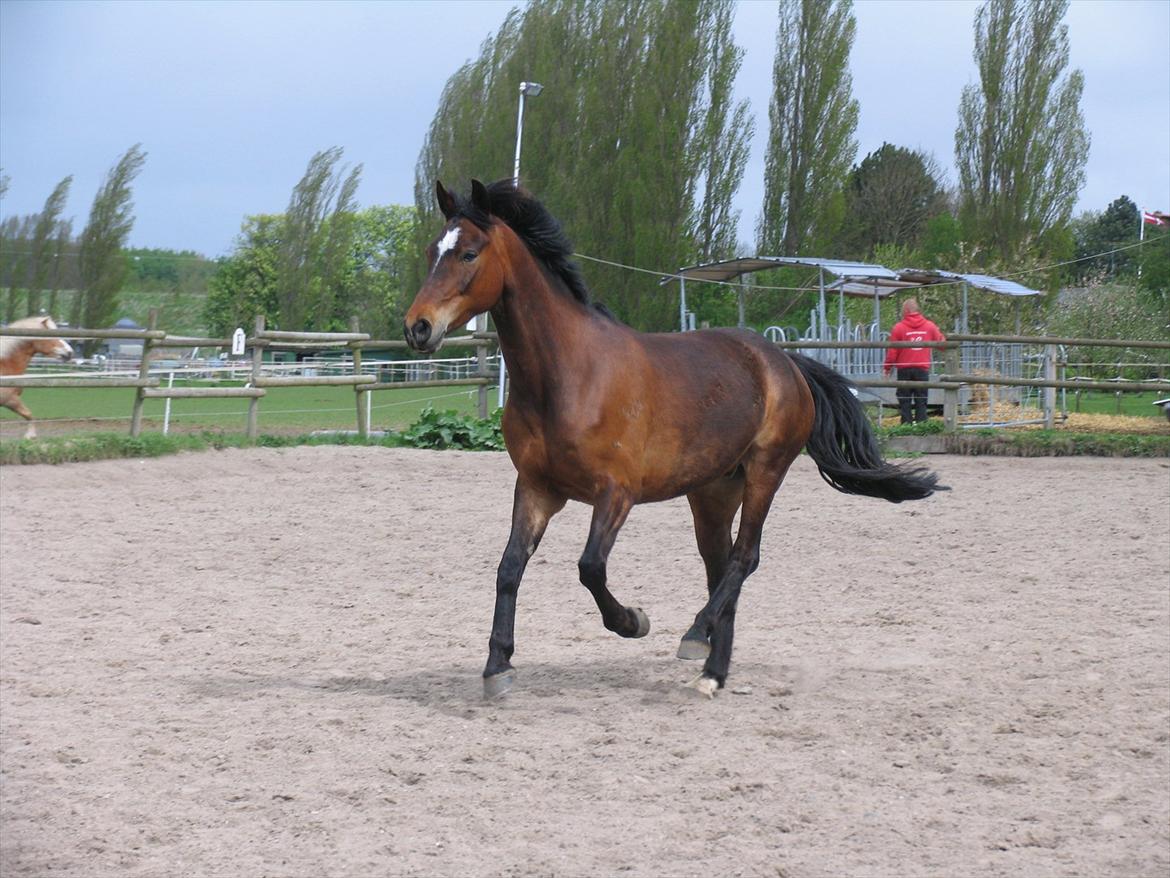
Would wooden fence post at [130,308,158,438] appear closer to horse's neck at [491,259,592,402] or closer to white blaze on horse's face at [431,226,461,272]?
horse's neck at [491,259,592,402]

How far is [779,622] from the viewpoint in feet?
22.9

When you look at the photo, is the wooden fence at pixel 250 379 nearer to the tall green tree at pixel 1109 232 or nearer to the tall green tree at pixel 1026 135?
the tall green tree at pixel 1026 135

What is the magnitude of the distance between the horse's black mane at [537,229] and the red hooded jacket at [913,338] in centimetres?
1158

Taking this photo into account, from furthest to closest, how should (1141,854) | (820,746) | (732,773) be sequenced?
(820,746), (732,773), (1141,854)

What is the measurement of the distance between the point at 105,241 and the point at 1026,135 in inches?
1256

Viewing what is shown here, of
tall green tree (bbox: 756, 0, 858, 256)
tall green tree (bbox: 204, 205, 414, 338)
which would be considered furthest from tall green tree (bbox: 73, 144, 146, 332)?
tall green tree (bbox: 756, 0, 858, 256)

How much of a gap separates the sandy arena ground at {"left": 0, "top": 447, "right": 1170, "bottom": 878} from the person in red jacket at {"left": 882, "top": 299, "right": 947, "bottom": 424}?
6.33 meters

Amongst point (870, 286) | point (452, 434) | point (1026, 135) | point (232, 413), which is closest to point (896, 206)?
point (1026, 135)

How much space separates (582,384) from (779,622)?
8.23 ft

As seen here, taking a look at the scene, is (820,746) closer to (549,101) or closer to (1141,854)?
(1141,854)

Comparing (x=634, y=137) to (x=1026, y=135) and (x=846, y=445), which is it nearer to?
(x=1026, y=135)

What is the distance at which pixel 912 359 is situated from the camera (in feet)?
53.8

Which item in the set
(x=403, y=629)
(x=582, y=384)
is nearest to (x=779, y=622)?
(x=403, y=629)

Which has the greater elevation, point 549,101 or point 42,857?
point 549,101
